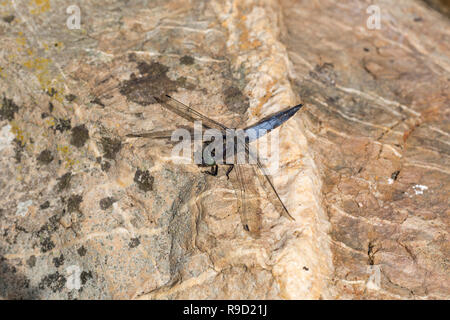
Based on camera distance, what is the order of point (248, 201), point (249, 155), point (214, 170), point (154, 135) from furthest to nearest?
point (154, 135) < point (249, 155) < point (214, 170) < point (248, 201)

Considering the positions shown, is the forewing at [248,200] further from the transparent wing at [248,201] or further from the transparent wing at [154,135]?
the transparent wing at [154,135]

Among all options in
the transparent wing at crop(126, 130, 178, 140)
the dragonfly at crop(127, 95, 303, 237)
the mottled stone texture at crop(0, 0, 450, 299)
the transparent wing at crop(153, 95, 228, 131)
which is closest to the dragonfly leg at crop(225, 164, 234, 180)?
the dragonfly at crop(127, 95, 303, 237)

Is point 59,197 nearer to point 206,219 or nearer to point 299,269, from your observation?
point 206,219

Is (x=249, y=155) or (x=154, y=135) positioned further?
(x=154, y=135)

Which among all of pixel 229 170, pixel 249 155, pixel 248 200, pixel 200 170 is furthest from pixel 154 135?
pixel 248 200

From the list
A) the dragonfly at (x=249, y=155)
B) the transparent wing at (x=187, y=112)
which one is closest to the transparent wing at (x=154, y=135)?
the dragonfly at (x=249, y=155)

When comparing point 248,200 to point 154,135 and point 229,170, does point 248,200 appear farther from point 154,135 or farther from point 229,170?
point 154,135
